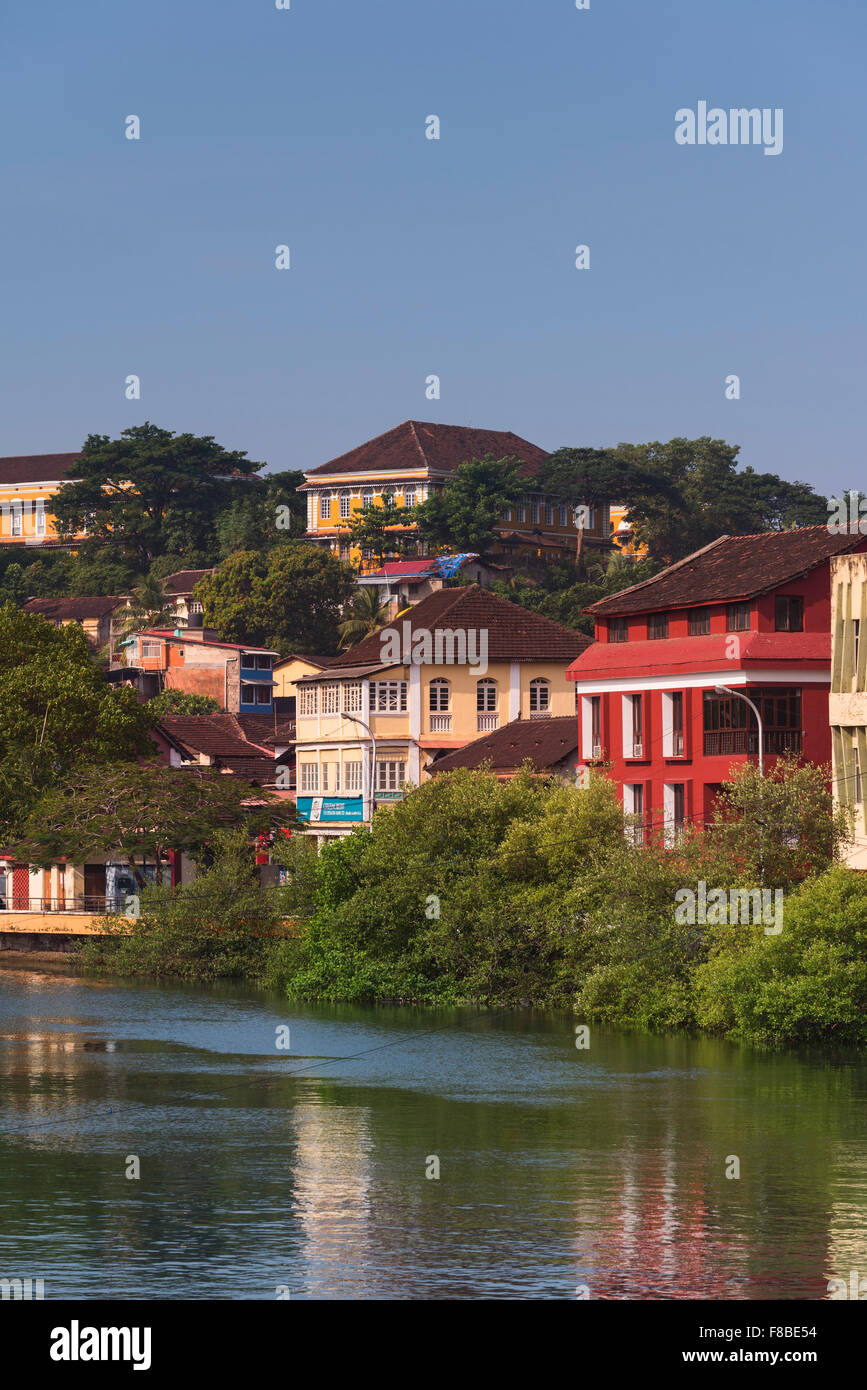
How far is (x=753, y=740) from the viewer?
69.4 m

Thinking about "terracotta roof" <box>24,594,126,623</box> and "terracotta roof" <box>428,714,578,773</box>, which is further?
"terracotta roof" <box>24,594,126,623</box>

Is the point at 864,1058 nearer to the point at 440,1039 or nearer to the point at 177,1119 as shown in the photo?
the point at 440,1039

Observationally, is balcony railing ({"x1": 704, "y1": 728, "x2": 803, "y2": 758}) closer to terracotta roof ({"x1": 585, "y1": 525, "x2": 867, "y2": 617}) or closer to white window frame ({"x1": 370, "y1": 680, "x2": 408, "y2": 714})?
terracotta roof ({"x1": 585, "y1": 525, "x2": 867, "y2": 617})

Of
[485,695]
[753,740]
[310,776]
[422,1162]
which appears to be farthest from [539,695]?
[422,1162]

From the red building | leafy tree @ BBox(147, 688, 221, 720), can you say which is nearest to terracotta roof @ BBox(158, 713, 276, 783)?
leafy tree @ BBox(147, 688, 221, 720)

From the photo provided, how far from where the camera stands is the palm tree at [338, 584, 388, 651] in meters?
151

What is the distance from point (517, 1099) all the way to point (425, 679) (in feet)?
174

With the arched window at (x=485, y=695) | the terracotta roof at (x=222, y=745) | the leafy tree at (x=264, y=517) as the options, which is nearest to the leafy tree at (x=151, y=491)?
the leafy tree at (x=264, y=517)

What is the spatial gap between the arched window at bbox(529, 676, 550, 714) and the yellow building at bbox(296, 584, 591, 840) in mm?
49

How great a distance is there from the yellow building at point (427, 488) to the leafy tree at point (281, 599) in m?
14.6

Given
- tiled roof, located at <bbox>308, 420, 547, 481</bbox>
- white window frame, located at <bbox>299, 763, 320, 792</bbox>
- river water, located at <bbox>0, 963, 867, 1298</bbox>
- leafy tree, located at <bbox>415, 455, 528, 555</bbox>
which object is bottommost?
Result: river water, located at <bbox>0, 963, 867, 1298</bbox>

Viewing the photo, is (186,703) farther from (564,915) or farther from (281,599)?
(564,915)

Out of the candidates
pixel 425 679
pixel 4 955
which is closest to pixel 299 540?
pixel 425 679
